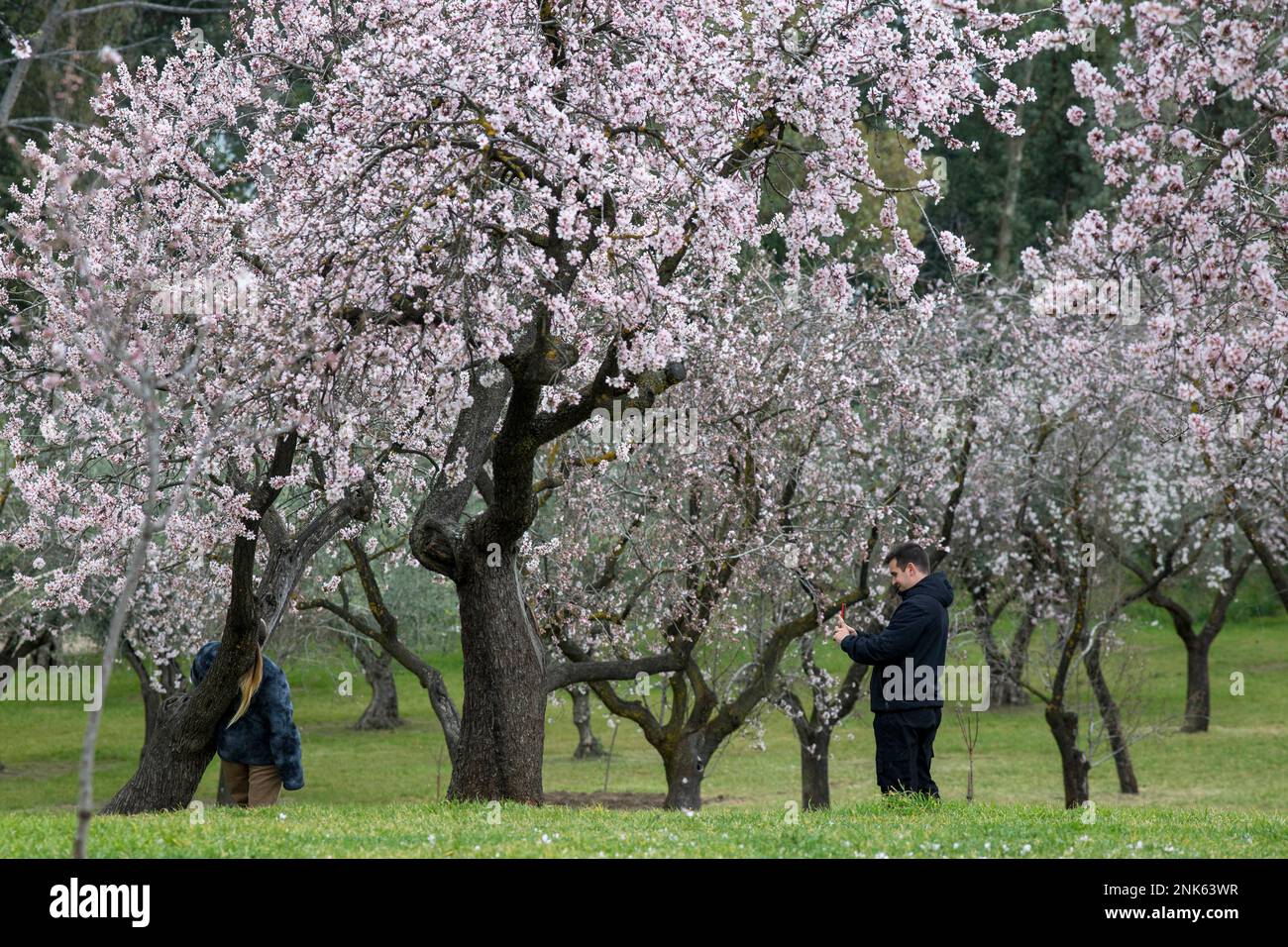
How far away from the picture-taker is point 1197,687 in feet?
80.8

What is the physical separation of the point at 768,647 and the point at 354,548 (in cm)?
449

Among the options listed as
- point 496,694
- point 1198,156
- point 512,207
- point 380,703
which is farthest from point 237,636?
point 380,703

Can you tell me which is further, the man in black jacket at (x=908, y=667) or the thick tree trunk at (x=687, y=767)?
the thick tree trunk at (x=687, y=767)

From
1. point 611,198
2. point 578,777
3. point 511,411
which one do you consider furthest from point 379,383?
point 578,777

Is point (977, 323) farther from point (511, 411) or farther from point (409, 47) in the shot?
point (409, 47)

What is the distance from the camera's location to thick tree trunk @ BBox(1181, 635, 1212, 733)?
947 inches

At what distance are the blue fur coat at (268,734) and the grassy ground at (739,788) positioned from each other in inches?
14.0

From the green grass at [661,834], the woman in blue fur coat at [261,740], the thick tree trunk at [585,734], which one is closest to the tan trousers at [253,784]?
the woman in blue fur coat at [261,740]

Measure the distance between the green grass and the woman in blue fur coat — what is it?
47cm

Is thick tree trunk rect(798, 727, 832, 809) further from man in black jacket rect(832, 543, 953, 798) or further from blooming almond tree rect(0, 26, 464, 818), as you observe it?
man in black jacket rect(832, 543, 953, 798)

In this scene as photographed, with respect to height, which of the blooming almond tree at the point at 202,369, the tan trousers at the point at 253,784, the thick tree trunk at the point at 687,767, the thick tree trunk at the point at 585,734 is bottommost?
the thick tree trunk at the point at 585,734

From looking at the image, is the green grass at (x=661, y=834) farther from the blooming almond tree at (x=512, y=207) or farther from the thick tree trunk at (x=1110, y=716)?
the thick tree trunk at (x=1110, y=716)

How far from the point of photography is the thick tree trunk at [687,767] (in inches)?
563

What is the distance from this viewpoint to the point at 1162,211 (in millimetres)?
6145
